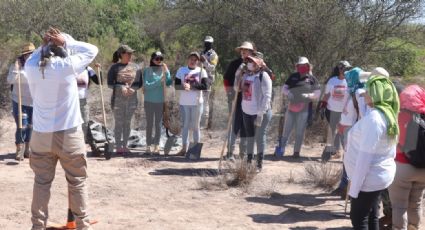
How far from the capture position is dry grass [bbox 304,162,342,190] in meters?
7.61

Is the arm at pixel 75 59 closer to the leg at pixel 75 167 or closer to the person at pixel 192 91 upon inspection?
the leg at pixel 75 167

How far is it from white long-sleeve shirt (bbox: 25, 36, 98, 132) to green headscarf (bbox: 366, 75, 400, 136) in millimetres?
2392

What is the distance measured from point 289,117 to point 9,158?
4449 mm

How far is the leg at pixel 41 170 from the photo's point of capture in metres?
5.01

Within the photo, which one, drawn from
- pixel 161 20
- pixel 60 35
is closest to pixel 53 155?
pixel 60 35

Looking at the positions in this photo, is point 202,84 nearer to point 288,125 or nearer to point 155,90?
point 155,90

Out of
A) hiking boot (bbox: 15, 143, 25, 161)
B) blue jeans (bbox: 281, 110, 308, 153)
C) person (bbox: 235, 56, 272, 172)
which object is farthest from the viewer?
blue jeans (bbox: 281, 110, 308, 153)

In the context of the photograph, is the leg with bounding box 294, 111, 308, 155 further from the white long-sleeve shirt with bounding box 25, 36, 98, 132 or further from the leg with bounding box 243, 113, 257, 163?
the white long-sleeve shirt with bounding box 25, 36, 98, 132

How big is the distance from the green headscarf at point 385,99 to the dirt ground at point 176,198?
1.90 m

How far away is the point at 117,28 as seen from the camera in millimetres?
22141

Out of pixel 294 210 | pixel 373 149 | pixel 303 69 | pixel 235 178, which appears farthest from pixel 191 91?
pixel 373 149

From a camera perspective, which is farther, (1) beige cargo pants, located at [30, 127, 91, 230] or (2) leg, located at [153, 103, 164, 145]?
(2) leg, located at [153, 103, 164, 145]

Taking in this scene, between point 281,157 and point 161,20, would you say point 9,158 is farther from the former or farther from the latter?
point 161,20

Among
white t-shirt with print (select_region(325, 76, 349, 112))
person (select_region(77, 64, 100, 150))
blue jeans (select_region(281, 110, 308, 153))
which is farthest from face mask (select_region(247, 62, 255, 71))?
person (select_region(77, 64, 100, 150))
